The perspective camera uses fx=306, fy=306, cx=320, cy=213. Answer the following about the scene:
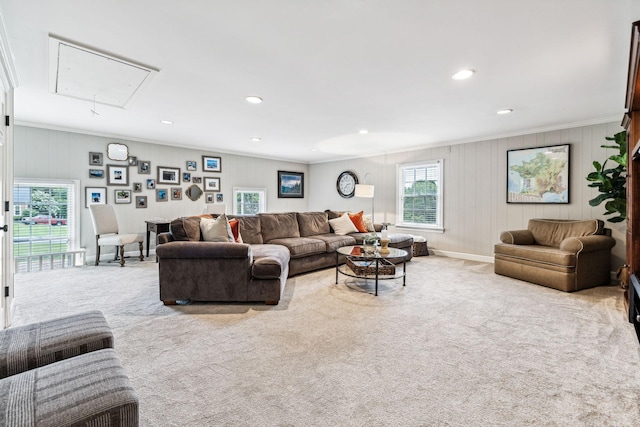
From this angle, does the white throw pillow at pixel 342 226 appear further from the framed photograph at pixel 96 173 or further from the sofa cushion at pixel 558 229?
the framed photograph at pixel 96 173

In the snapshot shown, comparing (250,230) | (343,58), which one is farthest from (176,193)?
(343,58)

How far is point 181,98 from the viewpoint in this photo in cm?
353

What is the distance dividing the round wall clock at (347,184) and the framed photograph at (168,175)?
3777mm

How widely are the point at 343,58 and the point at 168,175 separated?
494 centimetres

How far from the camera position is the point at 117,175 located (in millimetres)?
5555

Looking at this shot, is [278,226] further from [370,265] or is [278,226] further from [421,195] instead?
[421,195]

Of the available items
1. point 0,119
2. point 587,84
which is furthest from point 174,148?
point 587,84

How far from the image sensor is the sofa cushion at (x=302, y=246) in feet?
14.0

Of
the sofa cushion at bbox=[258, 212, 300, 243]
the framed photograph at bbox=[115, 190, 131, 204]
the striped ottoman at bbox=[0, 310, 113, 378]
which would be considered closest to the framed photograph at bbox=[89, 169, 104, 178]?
the framed photograph at bbox=[115, 190, 131, 204]

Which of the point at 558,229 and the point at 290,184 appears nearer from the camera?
the point at 558,229

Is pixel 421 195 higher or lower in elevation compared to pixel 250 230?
higher

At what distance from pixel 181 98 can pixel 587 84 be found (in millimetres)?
4265

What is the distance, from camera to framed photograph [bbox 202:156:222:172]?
22.0ft

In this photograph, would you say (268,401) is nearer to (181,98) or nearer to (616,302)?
(181,98)
